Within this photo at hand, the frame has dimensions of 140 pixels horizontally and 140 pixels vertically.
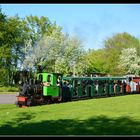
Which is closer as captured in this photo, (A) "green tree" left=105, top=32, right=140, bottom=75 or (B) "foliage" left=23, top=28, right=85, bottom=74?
(B) "foliage" left=23, top=28, right=85, bottom=74

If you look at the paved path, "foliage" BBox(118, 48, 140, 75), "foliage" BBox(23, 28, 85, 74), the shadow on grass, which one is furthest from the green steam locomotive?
"foliage" BBox(118, 48, 140, 75)

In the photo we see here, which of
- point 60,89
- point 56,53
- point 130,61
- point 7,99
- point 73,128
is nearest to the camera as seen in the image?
point 73,128

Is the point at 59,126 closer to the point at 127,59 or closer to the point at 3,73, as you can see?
the point at 3,73

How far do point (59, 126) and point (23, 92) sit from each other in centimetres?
1320

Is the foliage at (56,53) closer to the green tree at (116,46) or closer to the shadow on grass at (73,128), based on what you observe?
the green tree at (116,46)

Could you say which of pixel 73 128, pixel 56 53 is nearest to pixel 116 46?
pixel 56 53

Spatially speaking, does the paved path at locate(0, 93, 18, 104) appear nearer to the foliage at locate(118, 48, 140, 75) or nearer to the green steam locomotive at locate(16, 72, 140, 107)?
the green steam locomotive at locate(16, 72, 140, 107)

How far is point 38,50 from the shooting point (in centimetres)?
6931

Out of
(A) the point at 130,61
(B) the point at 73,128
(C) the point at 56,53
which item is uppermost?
(C) the point at 56,53

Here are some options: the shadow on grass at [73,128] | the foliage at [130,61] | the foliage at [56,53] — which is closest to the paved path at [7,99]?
the shadow on grass at [73,128]

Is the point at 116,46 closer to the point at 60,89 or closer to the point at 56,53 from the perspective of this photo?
the point at 56,53

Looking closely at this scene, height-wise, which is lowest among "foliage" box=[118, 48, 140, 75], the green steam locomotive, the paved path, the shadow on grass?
the shadow on grass
